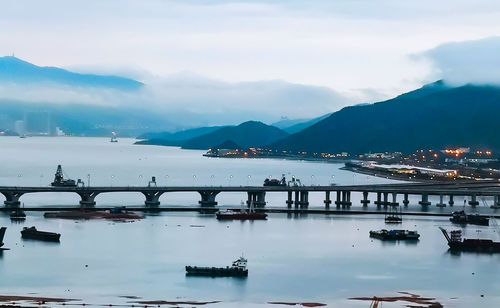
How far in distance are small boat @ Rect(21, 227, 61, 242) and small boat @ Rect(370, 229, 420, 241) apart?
67.6 feet

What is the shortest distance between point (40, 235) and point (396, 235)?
22489 mm

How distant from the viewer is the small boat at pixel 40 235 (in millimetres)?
60094

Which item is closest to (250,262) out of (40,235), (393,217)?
(40,235)

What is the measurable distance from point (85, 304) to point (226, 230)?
93.0 ft

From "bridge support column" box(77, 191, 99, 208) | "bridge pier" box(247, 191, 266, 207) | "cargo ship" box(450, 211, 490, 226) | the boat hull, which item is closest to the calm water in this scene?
the boat hull

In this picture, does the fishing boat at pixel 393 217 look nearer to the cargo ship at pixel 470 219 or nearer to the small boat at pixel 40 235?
the cargo ship at pixel 470 219

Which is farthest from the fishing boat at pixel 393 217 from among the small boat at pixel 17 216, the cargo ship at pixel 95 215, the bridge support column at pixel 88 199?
the small boat at pixel 17 216

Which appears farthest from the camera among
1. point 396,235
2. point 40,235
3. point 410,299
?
point 396,235

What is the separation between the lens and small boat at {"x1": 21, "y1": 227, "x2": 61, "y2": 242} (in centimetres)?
6009

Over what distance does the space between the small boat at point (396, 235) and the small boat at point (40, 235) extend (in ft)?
67.6

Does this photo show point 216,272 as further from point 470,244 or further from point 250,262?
point 470,244

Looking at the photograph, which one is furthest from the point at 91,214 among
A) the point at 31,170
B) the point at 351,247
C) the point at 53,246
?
the point at 31,170

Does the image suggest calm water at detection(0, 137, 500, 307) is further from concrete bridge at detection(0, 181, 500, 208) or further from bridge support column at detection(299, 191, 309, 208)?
bridge support column at detection(299, 191, 309, 208)

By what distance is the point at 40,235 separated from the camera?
60.2 meters
